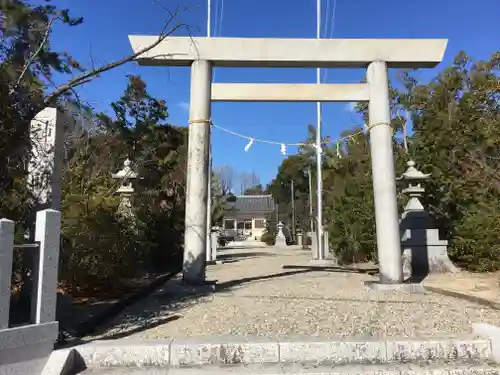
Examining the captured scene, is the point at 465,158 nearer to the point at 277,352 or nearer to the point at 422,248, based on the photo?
the point at 422,248

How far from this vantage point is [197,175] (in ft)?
26.7

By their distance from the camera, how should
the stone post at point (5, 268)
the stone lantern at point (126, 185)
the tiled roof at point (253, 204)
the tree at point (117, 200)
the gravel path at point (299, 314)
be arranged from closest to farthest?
the stone post at point (5, 268), the gravel path at point (299, 314), the tree at point (117, 200), the stone lantern at point (126, 185), the tiled roof at point (253, 204)

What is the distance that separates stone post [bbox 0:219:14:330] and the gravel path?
1.28 metres

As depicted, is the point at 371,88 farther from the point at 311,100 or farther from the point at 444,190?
the point at 444,190

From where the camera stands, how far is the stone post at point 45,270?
Result: 3.98 metres

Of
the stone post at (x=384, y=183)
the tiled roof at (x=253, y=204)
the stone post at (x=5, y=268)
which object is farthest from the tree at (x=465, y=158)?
the tiled roof at (x=253, y=204)

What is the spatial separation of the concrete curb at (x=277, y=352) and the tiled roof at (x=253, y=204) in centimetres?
5918

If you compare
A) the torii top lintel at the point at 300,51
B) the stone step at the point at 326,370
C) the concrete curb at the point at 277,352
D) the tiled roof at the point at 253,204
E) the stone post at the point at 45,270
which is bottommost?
the stone step at the point at 326,370

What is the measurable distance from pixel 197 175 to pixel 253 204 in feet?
190

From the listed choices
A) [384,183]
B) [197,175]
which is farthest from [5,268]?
[384,183]

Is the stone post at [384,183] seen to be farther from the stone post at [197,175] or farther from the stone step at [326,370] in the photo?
the stone step at [326,370]

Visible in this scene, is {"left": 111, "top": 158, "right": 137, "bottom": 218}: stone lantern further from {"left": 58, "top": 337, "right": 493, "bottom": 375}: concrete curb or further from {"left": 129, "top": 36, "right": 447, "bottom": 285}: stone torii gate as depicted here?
{"left": 58, "top": 337, "right": 493, "bottom": 375}: concrete curb

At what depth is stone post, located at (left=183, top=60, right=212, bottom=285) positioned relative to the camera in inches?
313

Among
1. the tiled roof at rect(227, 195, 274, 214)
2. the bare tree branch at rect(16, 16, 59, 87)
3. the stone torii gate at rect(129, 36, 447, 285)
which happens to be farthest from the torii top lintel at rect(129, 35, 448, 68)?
the tiled roof at rect(227, 195, 274, 214)
